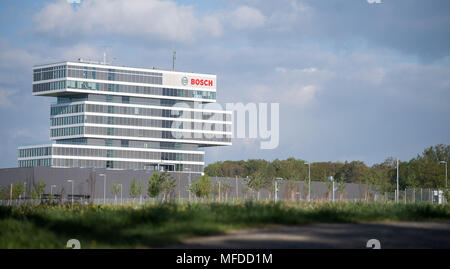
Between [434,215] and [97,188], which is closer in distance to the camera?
[434,215]

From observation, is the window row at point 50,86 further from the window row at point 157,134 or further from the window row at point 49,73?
the window row at point 157,134

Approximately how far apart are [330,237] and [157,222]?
15.9 ft

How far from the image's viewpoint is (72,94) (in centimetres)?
14600

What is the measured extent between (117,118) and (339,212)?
129854 millimetres

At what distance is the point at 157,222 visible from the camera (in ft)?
59.4

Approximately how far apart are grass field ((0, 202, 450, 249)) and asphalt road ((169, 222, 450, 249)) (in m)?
0.70

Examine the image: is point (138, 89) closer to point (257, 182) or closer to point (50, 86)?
point (50, 86)

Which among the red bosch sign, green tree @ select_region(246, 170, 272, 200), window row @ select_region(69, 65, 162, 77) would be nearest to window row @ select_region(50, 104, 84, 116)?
window row @ select_region(69, 65, 162, 77)

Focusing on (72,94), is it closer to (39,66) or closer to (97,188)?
(39,66)

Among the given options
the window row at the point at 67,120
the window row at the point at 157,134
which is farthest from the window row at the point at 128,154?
the window row at the point at 67,120

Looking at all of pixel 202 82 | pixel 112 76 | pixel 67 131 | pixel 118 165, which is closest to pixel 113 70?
pixel 112 76
